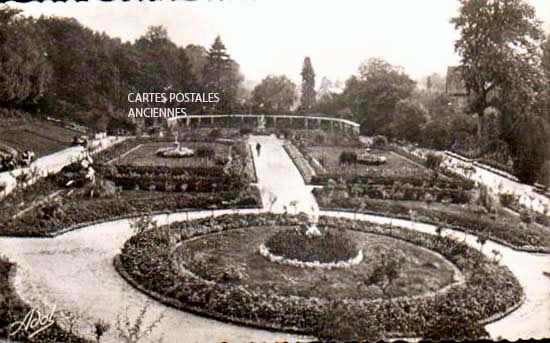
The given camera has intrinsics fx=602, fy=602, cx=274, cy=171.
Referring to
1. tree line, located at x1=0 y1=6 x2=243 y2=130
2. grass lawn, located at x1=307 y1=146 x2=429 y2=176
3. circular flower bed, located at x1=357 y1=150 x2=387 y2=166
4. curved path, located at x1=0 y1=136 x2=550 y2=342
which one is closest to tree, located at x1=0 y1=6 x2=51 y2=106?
tree line, located at x1=0 y1=6 x2=243 y2=130

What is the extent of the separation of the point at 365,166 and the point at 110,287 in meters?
20.8

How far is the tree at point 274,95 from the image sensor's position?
158ft

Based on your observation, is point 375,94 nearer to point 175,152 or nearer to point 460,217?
point 175,152

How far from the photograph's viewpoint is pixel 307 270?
15.0 meters

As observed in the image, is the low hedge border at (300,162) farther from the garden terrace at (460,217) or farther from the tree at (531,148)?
the tree at (531,148)

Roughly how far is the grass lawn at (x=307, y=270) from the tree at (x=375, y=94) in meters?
25.7

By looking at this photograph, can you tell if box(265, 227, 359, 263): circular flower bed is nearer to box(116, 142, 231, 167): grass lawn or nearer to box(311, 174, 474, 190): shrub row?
box(311, 174, 474, 190): shrub row

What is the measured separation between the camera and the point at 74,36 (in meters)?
42.2

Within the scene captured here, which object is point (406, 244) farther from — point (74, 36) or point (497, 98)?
point (74, 36)

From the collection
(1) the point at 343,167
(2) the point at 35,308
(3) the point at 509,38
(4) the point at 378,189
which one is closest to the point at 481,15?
(3) the point at 509,38

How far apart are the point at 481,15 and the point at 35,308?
2857cm

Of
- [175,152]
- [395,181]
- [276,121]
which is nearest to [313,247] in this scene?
[395,181]

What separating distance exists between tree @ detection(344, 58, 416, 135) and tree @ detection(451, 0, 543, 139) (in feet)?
20.4

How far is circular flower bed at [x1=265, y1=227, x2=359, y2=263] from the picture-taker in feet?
50.9
